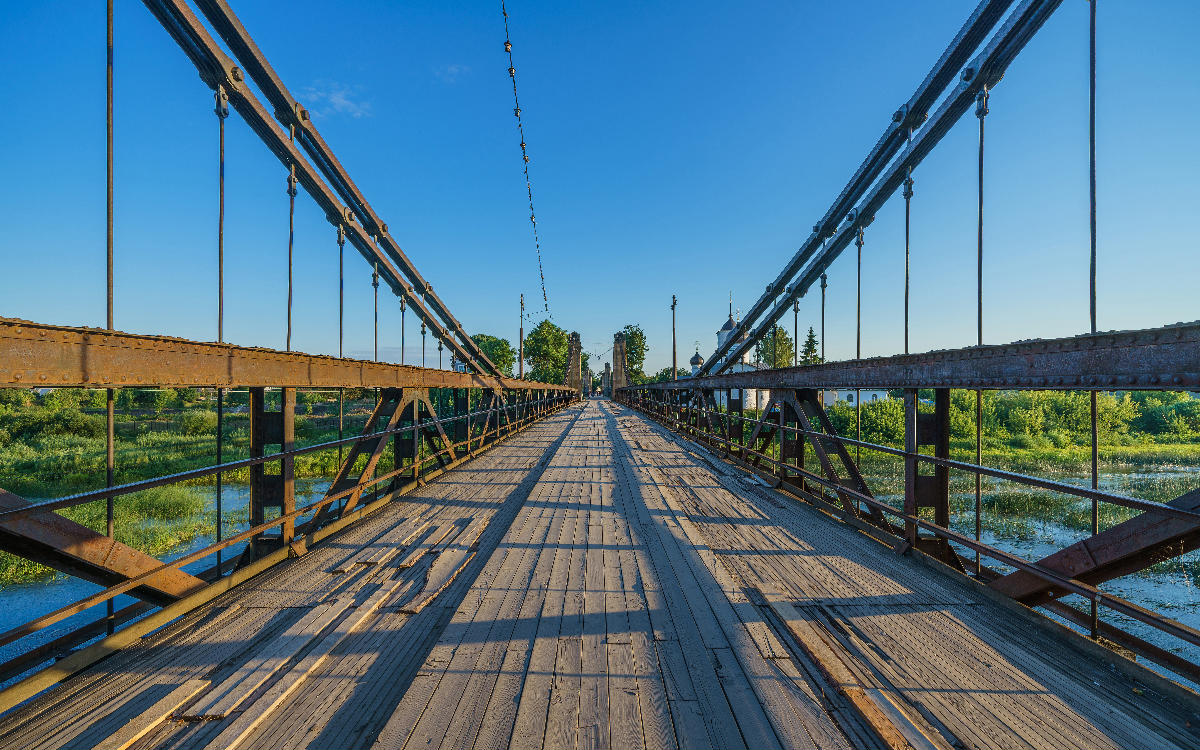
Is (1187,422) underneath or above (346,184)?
underneath

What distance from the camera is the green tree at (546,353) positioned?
74000mm

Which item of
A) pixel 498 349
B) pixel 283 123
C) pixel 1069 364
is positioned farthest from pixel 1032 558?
pixel 498 349

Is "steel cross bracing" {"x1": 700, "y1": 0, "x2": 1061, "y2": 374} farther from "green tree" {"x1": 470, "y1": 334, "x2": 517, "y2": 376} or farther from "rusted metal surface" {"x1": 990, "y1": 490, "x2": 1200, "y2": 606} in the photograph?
"green tree" {"x1": 470, "y1": 334, "x2": 517, "y2": 376}

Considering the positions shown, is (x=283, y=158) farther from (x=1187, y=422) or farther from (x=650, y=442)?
(x=1187, y=422)

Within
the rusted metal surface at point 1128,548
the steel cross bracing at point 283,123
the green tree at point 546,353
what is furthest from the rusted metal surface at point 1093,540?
the green tree at point 546,353

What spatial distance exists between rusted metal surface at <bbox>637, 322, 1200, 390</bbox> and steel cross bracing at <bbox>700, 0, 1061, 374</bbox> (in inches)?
191

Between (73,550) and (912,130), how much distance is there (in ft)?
38.9

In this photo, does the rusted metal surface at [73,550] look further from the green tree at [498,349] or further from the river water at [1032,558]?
the green tree at [498,349]

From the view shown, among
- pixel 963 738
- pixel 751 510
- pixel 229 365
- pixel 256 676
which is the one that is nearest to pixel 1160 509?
pixel 963 738

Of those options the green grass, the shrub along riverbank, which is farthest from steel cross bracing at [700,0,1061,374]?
the green grass

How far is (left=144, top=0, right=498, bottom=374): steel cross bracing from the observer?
17.2ft

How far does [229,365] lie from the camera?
Answer: 3.31 meters

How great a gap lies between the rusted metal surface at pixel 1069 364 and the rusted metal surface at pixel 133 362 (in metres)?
5.25

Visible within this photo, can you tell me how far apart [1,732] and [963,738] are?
160 inches
